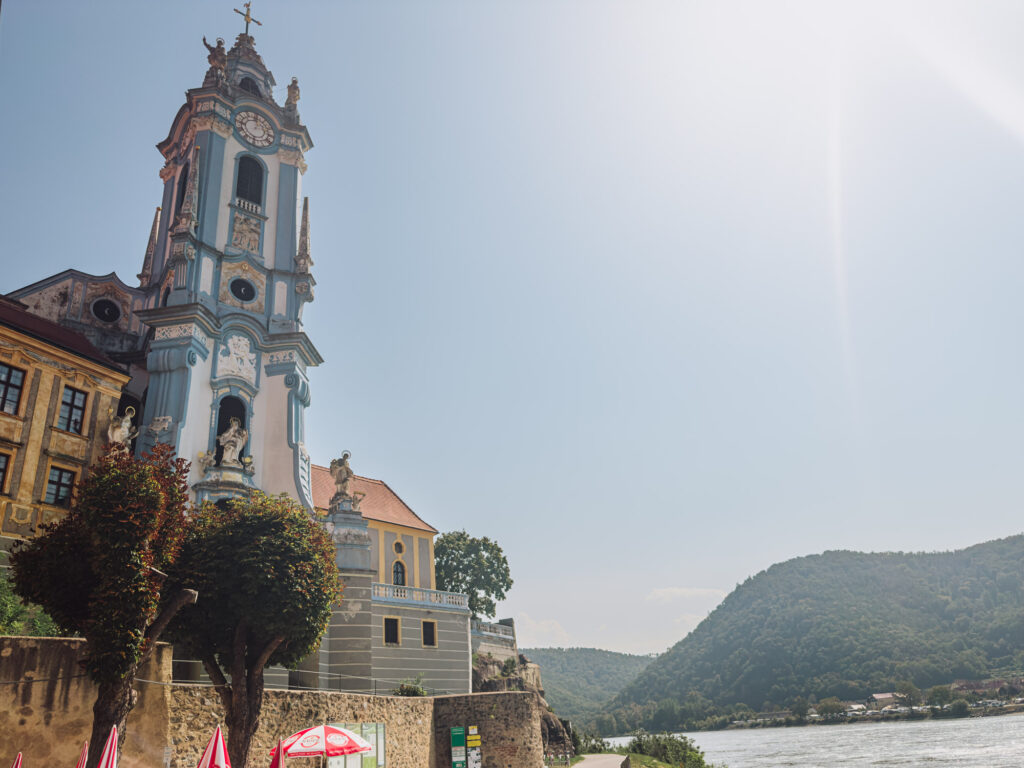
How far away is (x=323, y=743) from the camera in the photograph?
1548 cm

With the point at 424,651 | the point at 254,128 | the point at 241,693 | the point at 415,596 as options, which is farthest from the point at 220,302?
the point at 241,693

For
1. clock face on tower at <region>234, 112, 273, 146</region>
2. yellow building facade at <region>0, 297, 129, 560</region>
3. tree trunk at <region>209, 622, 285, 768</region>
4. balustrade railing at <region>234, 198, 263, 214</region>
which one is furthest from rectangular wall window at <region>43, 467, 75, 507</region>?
clock face on tower at <region>234, 112, 273, 146</region>

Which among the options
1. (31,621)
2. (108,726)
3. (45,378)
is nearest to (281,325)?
(45,378)

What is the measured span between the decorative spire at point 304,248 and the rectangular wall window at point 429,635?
17.7 meters

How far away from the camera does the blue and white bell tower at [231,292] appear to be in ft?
101

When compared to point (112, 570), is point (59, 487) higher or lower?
higher

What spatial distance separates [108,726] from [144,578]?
2487mm

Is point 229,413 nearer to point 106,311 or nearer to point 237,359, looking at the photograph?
point 237,359

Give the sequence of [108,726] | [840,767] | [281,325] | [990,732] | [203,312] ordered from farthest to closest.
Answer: [990,732], [840,767], [281,325], [203,312], [108,726]

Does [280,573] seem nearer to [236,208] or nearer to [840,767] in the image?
[236,208]

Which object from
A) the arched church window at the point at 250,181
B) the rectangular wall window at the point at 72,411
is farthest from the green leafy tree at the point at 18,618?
the arched church window at the point at 250,181

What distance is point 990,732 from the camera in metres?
70.6

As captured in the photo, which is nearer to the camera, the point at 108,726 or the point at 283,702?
the point at 108,726

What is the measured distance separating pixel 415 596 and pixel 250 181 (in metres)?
21.8
